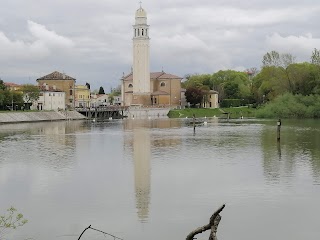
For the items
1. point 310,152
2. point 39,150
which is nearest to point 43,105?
point 39,150

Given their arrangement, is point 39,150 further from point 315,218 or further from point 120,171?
point 315,218

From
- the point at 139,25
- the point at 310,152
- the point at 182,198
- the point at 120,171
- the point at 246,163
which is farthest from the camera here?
the point at 139,25

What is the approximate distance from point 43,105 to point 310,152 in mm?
Answer: 73826

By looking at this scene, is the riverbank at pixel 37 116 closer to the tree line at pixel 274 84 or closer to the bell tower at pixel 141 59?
the bell tower at pixel 141 59

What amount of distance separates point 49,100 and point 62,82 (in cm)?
1179

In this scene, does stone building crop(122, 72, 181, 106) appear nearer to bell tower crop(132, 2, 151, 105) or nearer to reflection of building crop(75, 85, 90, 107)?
bell tower crop(132, 2, 151, 105)

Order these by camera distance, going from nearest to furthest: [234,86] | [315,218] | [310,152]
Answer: [315,218] < [310,152] < [234,86]

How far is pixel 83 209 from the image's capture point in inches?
611

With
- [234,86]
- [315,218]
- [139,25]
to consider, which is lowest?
[315,218]

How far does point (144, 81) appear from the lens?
106500mm

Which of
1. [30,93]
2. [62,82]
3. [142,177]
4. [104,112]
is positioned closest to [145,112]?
[104,112]

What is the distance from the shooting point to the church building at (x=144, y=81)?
105 meters

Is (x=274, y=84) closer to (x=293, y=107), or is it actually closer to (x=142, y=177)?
(x=293, y=107)

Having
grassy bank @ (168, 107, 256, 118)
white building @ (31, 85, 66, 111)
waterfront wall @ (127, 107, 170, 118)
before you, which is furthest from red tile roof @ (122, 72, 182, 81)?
white building @ (31, 85, 66, 111)
